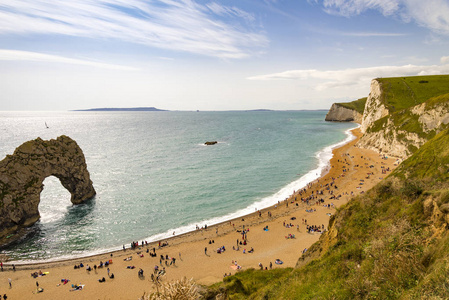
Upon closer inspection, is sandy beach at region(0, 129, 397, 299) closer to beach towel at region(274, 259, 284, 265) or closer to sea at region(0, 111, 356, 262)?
beach towel at region(274, 259, 284, 265)

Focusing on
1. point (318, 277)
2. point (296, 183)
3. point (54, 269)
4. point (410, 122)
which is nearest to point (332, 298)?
point (318, 277)

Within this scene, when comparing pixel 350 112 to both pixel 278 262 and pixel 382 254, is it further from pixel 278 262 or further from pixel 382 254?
pixel 382 254

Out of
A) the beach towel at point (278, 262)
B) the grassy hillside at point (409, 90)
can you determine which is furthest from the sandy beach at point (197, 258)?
the grassy hillside at point (409, 90)

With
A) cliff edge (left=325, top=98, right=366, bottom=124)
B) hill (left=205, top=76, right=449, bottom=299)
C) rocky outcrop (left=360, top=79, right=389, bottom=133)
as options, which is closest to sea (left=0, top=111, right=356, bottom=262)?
A: hill (left=205, top=76, right=449, bottom=299)

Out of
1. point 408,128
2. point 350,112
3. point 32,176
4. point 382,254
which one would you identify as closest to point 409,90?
point 408,128

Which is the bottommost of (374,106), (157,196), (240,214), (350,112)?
(240,214)

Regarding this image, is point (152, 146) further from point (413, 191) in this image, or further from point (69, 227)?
point (413, 191)
